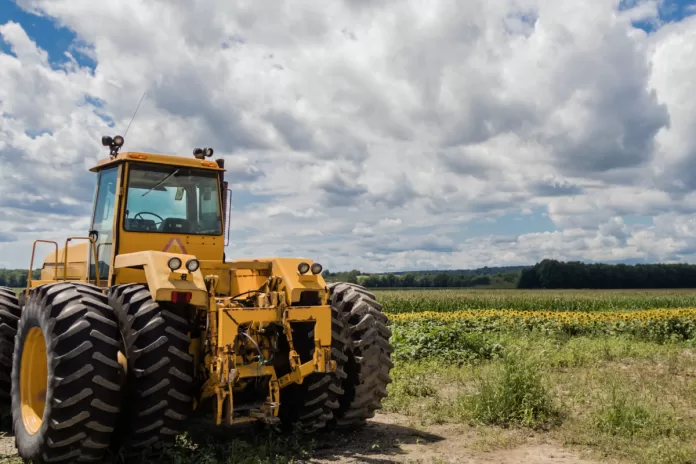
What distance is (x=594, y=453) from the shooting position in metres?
7.07

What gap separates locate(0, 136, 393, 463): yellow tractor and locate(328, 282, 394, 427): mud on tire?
2 cm

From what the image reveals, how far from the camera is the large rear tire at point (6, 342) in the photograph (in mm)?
8266

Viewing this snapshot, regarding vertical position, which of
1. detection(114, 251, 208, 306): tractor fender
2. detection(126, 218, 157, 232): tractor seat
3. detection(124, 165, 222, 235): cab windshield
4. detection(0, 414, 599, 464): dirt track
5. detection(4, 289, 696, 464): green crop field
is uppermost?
detection(124, 165, 222, 235): cab windshield

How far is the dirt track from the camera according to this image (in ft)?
22.4

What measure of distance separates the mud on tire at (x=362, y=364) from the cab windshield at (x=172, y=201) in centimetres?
200

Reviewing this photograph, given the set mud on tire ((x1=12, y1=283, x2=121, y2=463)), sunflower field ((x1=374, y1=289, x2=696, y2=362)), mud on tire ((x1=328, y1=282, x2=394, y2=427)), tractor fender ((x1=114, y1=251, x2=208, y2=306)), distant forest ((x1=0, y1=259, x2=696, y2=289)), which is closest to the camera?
mud on tire ((x1=12, y1=283, x2=121, y2=463))

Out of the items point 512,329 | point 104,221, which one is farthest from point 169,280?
point 512,329

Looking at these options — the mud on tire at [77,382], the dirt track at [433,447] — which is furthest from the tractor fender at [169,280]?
the dirt track at [433,447]

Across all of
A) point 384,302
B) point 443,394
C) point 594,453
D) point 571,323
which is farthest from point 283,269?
point 384,302

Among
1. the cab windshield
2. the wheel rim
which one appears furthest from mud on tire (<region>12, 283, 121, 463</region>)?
the cab windshield

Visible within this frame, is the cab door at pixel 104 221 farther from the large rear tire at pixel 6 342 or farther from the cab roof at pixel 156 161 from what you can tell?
the large rear tire at pixel 6 342

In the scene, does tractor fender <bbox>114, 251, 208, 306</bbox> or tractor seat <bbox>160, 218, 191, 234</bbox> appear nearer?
tractor fender <bbox>114, 251, 208, 306</bbox>

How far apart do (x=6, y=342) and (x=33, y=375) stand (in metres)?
1.61

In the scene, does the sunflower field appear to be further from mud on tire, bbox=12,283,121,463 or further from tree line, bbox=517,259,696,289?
tree line, bbox=517,259,696,289
